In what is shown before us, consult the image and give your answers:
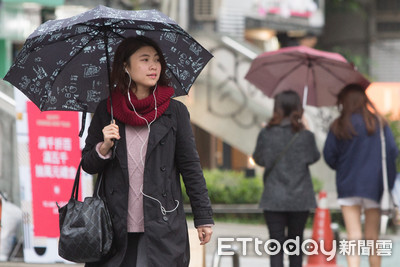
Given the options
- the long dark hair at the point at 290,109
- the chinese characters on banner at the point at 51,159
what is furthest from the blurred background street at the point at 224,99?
the long dark hair at the point at 290,109

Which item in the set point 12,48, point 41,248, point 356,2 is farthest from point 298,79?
point 356,2

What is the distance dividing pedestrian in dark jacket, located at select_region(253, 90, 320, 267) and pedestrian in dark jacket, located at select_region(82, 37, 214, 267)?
9.92 feet

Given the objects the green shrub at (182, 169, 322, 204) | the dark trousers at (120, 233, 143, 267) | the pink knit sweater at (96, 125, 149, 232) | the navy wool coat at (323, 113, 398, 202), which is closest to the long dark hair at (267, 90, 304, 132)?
the navy wool coat at (323, 113, 398, 202)

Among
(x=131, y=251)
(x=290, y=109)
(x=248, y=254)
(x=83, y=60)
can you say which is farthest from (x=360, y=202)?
(x=131, y=251)

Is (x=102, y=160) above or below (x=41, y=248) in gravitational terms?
above

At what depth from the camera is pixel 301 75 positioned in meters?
8.38

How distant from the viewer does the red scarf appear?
4.18 meters

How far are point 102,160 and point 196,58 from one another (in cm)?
106

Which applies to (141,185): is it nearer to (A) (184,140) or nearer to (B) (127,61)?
(A) (184,140)

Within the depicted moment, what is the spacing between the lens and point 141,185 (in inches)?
163

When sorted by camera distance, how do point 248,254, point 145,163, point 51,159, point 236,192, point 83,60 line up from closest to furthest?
point 145,163 → point 83,60 → point 51,159 → point 248,254 → point 236,192

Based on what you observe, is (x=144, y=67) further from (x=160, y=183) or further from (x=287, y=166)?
(x=287, y=166)

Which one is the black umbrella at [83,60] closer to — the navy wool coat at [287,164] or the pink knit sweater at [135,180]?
the pink knit sweater at [135,180]

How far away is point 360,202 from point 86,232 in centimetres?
382
